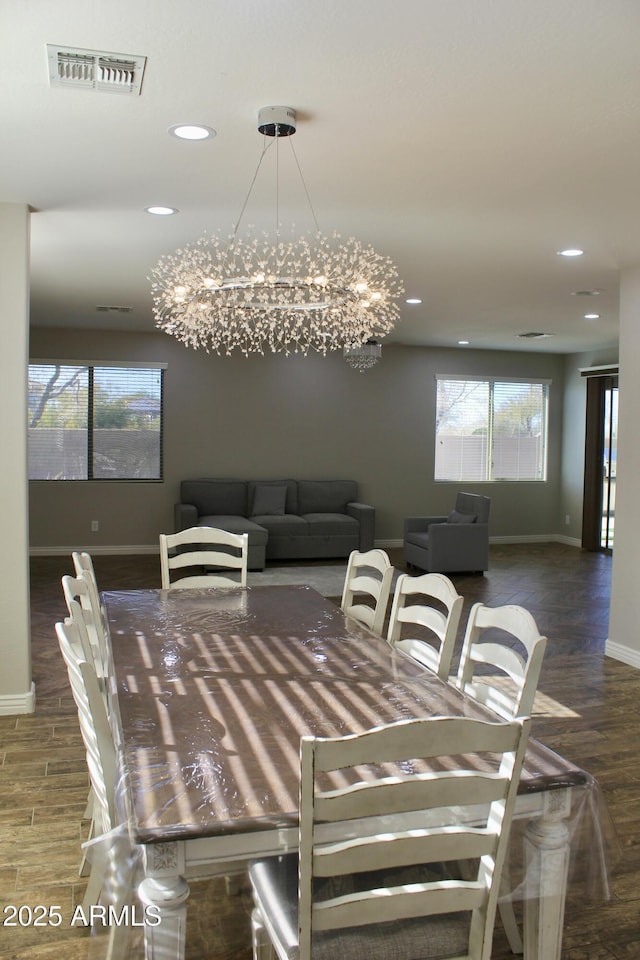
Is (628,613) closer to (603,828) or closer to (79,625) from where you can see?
(603,828)

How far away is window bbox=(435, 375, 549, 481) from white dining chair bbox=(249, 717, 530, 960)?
896 cm

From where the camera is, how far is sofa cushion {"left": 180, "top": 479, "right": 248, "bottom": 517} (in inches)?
359

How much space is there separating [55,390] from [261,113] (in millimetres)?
6806

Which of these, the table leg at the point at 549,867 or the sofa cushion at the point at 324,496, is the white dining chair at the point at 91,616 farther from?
the sofa cushion at the point at 324,496

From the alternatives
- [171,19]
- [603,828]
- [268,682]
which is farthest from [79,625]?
[171,19]

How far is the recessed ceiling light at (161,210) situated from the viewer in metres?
4.18

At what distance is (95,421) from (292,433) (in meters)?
2.35

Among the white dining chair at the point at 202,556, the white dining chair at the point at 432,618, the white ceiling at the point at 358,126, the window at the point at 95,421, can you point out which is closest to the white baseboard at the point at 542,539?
the window at the point at 95,421

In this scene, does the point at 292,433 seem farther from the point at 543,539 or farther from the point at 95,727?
the point at 95,727

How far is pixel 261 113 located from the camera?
286 centimetres

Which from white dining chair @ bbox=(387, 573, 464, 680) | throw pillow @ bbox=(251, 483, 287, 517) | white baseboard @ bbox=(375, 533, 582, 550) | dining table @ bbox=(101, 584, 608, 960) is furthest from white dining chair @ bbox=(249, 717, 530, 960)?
white baseboard @ bbox=(375, 533, 582, 550)

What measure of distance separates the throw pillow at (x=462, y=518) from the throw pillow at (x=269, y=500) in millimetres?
1973

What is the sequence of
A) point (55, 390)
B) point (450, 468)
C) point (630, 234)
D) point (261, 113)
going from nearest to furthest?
point (261, 113) → point (630, 234) → point (55, 390) → point (450, 468)

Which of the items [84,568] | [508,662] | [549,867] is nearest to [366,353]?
[84,568]
